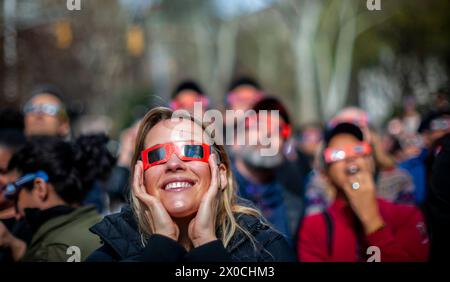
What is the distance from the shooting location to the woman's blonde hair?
3213mm

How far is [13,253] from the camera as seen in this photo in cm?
404

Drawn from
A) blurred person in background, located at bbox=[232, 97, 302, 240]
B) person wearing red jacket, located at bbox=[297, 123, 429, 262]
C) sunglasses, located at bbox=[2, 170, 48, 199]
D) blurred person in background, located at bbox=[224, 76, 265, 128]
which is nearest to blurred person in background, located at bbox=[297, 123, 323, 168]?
blurred person in background, located at bbox=[224, 76, 265, 128]

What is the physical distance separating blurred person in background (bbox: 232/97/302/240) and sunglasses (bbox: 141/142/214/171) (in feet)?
4.50

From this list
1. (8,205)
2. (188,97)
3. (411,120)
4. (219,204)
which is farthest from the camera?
(411,120)

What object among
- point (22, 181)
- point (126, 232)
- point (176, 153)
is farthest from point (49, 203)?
point (176, 153)

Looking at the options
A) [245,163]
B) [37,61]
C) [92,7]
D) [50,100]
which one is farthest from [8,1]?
[245,163]

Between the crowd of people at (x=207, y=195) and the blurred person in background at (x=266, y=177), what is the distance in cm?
1

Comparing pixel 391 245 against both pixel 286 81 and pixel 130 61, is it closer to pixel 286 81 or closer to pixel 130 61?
pixel 130 61

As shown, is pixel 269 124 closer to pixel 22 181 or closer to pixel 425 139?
pixel 425 139

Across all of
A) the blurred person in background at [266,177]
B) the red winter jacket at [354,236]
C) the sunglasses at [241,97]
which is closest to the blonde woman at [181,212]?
the red winter jacket at [354,236]

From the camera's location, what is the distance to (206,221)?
10.0 feet

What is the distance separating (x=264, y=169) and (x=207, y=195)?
177 centimetres

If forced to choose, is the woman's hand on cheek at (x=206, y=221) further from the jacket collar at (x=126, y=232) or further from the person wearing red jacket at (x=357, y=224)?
the person wearing red jacket at (x=357, y=224)

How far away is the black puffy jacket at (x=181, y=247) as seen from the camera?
304cm
